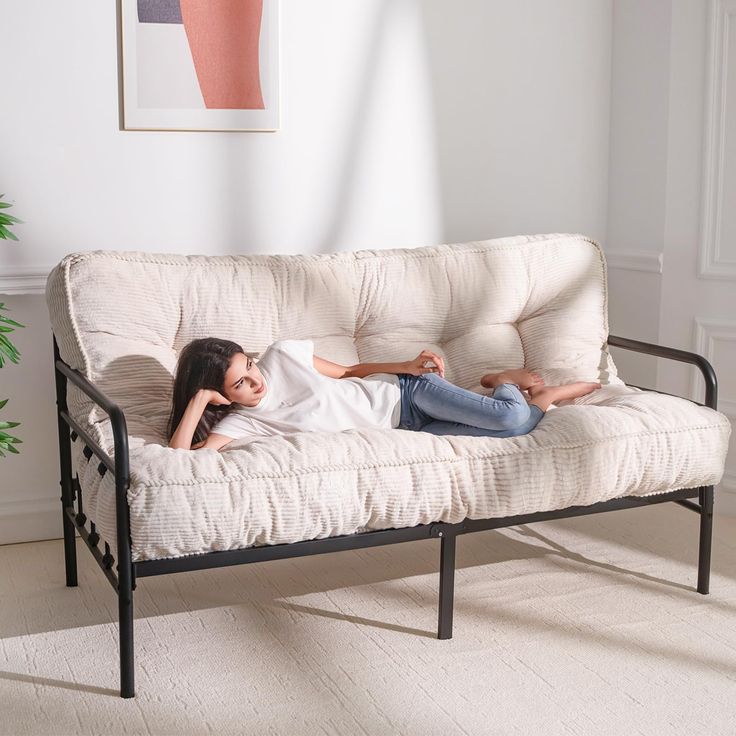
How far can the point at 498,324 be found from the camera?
303 centimetres

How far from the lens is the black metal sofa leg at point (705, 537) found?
8.70 ft

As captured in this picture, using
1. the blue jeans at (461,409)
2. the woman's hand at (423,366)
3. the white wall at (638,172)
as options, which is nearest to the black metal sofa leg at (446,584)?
the blue jeans at (461,409)

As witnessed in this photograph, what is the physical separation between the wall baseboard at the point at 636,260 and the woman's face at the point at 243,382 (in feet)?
5.37

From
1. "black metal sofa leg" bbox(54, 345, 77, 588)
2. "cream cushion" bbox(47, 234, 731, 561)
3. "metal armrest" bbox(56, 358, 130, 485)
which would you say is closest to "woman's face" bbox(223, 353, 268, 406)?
"cream cushion" bbox(47, 234, 731, 561)

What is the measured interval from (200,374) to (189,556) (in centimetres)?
52

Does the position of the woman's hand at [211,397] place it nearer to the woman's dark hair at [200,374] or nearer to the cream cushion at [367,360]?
the woman's dark hair at [200,374]

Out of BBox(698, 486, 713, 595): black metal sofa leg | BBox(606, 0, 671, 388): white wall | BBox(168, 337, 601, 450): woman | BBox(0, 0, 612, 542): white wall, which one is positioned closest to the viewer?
BBox(168, 337, 601, 450): woman

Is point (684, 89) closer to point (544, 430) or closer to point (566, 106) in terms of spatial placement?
point (566, 106)

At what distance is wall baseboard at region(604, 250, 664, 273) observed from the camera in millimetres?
3461

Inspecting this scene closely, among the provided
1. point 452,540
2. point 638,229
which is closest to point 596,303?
point 638,229

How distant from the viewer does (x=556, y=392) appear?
9.13 feet

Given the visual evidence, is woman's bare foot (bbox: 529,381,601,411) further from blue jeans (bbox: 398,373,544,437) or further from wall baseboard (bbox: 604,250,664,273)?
wall baseboard (bbox: 604,250,664,273)

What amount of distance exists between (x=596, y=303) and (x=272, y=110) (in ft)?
3.93

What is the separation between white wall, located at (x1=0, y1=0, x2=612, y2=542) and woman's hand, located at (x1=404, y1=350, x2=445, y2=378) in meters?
0.71
